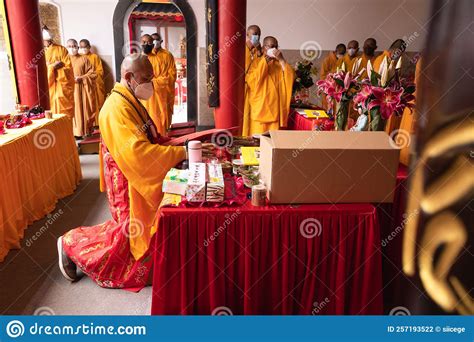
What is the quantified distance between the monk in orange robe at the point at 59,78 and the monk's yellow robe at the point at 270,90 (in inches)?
126

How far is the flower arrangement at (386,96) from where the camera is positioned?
1908 millimetres

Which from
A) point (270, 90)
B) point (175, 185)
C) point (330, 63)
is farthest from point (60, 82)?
point (175, 185)

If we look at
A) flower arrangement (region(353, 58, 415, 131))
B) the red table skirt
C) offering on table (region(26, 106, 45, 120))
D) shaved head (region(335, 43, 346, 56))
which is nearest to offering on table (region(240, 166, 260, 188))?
the red table skirt

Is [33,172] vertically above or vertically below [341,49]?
below

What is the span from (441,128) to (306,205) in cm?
79

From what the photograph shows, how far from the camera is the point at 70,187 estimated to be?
3.87m

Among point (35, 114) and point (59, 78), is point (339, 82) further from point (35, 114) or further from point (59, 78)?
point (59, 78)

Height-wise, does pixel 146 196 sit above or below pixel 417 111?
below

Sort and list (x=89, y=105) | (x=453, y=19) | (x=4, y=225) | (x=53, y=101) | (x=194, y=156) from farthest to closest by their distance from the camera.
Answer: (x=89, y=105)
(x=53, y=101)
(x=4, y=225)
(x=194, y=156)
(x=453, y=19)

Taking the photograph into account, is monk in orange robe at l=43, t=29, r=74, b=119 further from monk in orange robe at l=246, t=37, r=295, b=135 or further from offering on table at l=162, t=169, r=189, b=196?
offering on table at l=162, t=169, r=189, b=196

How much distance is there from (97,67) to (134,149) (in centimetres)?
603

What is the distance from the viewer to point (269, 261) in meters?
1.63

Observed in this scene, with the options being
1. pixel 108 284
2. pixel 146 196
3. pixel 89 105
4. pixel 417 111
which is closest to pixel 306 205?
pixel 417 111

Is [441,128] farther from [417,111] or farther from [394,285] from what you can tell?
[394,285]
